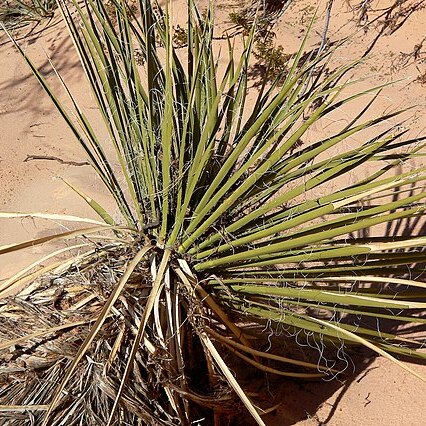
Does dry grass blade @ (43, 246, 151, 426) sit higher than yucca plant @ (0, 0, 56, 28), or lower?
lower

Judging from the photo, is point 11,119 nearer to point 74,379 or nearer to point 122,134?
point 122,134

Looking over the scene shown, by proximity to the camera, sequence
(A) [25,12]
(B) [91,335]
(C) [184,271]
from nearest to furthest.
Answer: (B) [91,335] → (C) [184,271] → (A) [25,12]

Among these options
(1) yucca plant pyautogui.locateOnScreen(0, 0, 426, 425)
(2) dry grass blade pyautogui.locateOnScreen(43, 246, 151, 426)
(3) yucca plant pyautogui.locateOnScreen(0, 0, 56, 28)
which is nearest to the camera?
(2) dry grass blade pyautogui.locateOnScreen(43, 246, 151, 426)

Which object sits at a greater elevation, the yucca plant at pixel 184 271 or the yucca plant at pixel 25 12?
the yucca plant at pixel 25 12

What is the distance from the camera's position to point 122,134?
2223 mm

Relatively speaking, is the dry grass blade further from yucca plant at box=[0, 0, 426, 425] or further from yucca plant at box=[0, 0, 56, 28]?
yucca plant at box=[0, 0, 56, 28]

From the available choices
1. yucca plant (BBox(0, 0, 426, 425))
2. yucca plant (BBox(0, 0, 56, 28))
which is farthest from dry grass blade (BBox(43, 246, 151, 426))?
yucca plant (BBox(0, 0, 56, 28))

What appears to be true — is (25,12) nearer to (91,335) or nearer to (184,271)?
(184,271)

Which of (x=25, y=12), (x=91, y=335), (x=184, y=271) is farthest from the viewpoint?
(x=25, y=12)

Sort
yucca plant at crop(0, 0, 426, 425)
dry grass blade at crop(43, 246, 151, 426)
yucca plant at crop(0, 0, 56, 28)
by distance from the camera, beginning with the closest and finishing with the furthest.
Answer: dry grass blade at crop(43, 246, 151, 426), yucca plant at crop(0, 0, 426, 425), yucca plant at crop(0, 0, 56, 28)

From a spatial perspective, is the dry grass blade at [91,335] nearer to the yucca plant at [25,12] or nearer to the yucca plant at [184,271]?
the yucca plant at [184,271]

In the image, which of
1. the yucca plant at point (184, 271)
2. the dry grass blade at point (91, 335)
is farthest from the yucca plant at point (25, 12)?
the dry grass blade at point (91, 335)

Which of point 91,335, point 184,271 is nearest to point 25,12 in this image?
point 184,271

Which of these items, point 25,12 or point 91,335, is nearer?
point 91,335
